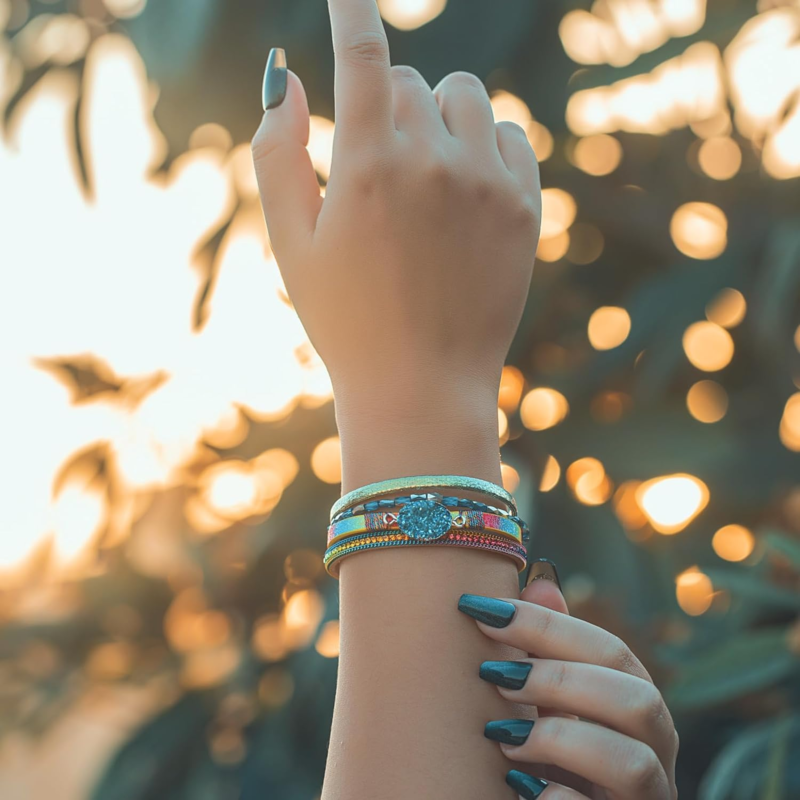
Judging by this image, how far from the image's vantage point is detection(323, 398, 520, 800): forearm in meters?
0.57

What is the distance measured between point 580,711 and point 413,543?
149mm

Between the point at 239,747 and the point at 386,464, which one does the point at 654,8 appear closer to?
the point at 386,464

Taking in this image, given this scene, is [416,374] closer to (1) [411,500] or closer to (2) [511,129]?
(1) [411,500]

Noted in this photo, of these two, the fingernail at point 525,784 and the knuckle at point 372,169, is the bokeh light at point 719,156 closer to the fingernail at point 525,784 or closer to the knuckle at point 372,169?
the knuckle at point 372,169

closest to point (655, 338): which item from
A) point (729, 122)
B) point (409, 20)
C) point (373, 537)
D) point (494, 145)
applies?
point (729, 122)

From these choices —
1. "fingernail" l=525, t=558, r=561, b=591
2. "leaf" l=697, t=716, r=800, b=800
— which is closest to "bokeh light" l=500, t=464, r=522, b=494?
"leaf" l=697, t=716, r=800, b=800

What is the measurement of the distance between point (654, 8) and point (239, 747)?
1.86 meters

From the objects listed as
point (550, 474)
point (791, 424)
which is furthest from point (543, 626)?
point (791, 424)

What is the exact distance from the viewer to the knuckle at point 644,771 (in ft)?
1.78

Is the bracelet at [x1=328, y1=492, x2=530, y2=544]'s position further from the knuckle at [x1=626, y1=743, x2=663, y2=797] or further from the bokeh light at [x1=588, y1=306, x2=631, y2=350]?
the bokeh light at [x1=588, y1=306, x2=631, y2=350]

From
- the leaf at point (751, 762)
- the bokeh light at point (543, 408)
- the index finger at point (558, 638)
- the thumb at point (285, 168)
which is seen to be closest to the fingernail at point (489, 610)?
the index finger at point (558, 638)

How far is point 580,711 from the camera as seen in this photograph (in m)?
0.56

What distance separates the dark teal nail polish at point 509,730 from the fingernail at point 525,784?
0.02m

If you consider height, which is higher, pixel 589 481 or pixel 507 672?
pixel 589 481
